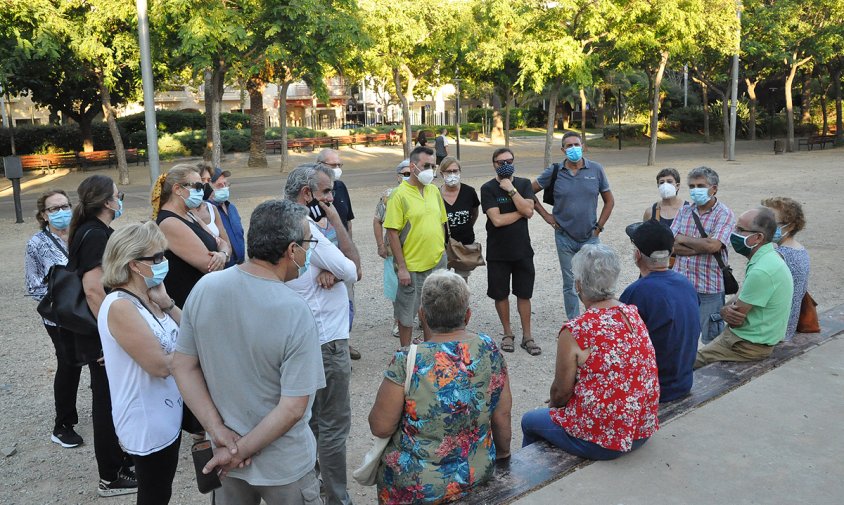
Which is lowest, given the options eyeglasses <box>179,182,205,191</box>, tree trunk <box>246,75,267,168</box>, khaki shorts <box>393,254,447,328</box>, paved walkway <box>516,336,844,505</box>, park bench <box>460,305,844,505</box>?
paved walkway <box>516,336,844,505</box>

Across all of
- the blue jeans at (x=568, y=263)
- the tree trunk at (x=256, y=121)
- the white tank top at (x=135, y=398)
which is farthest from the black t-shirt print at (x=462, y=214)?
the tree trunk at (x=256, y=121)

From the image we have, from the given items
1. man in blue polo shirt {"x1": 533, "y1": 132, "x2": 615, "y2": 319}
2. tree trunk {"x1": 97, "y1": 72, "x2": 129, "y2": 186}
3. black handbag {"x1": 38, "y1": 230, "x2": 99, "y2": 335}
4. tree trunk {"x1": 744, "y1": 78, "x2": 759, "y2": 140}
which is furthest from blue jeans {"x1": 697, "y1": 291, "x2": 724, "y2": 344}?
tree trunk {"x1": 744, "y1": 78, "x2": 759, "y2": 140}

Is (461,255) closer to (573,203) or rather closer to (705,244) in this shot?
(573,203)

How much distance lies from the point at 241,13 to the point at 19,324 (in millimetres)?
10688

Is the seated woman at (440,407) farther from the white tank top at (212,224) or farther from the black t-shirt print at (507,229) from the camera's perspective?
the black t-shirt print at (507,229)

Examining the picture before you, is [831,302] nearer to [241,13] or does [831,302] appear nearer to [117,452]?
[117,452]

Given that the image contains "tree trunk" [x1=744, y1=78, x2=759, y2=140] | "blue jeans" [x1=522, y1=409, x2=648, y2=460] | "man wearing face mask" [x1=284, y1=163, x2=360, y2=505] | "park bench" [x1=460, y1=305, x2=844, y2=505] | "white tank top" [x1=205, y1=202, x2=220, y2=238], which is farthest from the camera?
"tree trunk" [x1=744, y1=78, x2=759, y2=140]

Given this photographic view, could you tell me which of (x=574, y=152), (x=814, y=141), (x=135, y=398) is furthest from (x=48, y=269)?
(x=814, y=141)

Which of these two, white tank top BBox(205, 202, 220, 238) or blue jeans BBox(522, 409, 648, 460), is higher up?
white tank top BBox(205, 202, 220, 238)

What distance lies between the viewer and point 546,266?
9.80 m

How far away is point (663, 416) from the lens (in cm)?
409

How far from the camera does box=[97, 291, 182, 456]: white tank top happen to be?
306cm

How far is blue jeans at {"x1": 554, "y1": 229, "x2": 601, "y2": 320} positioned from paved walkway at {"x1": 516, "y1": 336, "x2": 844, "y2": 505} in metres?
2.06

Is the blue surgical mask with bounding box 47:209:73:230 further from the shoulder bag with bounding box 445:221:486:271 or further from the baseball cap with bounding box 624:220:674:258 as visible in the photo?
the baseball cap with bounding box 624:220:674:258
